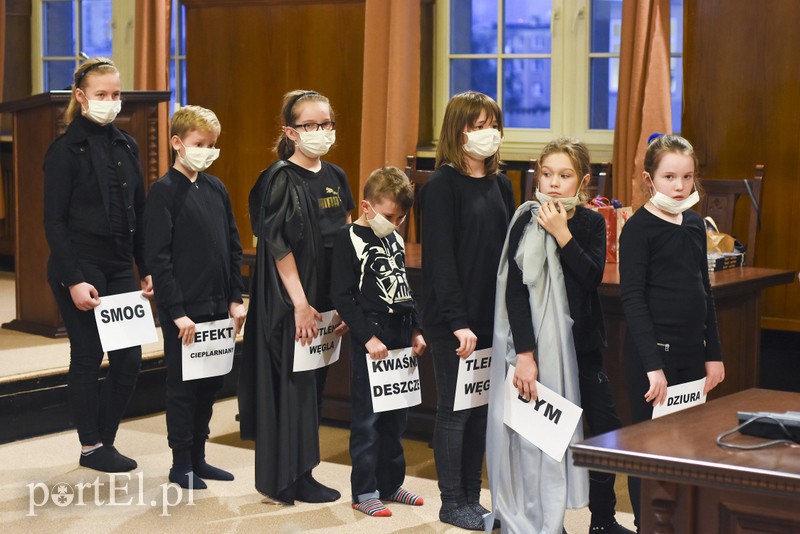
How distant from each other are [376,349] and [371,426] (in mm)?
274

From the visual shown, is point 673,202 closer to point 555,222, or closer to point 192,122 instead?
point 555,222

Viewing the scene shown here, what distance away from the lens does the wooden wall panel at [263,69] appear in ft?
19.8

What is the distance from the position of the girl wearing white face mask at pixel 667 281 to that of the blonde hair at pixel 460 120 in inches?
18.1

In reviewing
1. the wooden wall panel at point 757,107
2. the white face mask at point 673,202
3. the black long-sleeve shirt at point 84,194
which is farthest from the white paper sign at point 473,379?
the wooden wall panel at point 757,107

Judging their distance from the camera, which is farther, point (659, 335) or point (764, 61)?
point (764, 61)

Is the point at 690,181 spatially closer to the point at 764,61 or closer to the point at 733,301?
the point at 733,301

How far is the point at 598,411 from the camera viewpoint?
2.85m

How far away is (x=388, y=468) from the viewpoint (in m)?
3.34

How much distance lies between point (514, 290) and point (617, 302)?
3.03ft

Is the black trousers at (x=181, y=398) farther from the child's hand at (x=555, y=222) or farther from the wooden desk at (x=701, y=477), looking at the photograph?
the wooden desk at (x=701, y=477)

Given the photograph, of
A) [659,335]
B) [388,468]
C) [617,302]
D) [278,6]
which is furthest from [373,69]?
[659,335]

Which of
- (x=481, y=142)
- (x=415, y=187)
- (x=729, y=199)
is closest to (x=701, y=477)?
(x=481, y=142)

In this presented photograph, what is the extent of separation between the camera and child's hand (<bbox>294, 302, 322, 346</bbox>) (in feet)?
10.5

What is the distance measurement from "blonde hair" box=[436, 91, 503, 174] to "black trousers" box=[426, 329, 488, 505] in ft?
1.51
